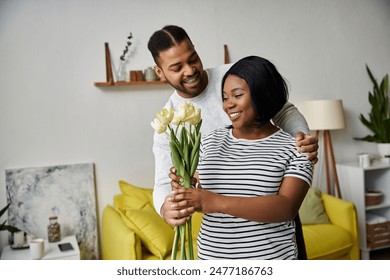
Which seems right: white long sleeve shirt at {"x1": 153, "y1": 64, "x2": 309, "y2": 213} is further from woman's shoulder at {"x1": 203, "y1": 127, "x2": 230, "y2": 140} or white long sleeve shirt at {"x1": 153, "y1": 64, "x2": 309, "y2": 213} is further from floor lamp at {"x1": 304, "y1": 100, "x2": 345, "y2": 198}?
floor lamp at {"x1": 304, "y1": 100, "x2": 345, "y2": 198}

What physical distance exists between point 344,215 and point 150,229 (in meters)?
0.78

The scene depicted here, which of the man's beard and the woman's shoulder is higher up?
the man's beard

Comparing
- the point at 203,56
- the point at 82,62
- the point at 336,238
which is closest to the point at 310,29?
the point at 203,56

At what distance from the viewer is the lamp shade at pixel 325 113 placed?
116 cm

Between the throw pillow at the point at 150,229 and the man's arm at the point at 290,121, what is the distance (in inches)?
34.2

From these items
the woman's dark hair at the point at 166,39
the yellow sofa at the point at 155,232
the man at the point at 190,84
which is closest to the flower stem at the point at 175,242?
the man at the point at 190,84

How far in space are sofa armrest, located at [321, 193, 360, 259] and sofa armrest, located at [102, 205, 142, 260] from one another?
0.71m

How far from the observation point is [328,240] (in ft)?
6.13

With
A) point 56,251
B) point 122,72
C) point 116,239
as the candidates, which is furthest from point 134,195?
point 122,72

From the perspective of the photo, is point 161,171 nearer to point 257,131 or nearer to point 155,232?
point 257,131

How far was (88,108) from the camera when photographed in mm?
1358

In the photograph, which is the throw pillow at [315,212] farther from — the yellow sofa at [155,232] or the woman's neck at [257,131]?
the woman's neck at [257,131]

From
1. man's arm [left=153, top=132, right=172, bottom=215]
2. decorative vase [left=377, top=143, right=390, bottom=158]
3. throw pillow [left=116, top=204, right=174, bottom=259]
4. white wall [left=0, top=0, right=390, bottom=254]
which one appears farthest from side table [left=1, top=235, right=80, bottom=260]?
decorative vase [left=377, top=143, right=390, bottom=158]

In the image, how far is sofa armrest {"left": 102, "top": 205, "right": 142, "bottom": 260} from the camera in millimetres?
1422
